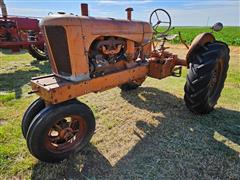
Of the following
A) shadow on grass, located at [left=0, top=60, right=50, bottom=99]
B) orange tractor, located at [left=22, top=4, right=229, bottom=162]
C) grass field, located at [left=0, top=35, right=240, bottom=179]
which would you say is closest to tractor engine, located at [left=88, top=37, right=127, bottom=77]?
orange tractor, located at [left=22, top=4, right=229, bottom=162]

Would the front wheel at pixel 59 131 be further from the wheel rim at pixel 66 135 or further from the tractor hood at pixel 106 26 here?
the tractor hood at pixel 106 26

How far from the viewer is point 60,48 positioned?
281 cm

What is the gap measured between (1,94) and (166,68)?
3679mm

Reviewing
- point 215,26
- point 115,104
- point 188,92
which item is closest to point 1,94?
point 115,104

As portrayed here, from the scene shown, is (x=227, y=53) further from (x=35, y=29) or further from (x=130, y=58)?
(x=35, y=29)

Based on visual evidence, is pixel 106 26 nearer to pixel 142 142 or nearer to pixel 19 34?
pixel 142 142

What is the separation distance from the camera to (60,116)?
2.60 meters

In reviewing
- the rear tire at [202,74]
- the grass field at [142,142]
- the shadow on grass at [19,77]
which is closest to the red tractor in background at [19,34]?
the shadow on grass at [19,77]

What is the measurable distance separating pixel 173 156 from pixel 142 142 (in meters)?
0.50

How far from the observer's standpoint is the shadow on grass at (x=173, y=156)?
2621 millimetres

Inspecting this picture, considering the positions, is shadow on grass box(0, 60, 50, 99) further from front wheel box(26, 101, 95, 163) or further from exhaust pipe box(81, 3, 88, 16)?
exhaust pipe box(81, 3, 88, 16)

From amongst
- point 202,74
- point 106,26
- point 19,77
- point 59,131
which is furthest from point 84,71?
point 19,77

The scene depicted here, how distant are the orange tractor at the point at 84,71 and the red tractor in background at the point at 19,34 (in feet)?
15.4

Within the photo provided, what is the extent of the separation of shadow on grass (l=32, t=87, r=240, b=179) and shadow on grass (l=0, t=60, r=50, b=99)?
2.93 meters
